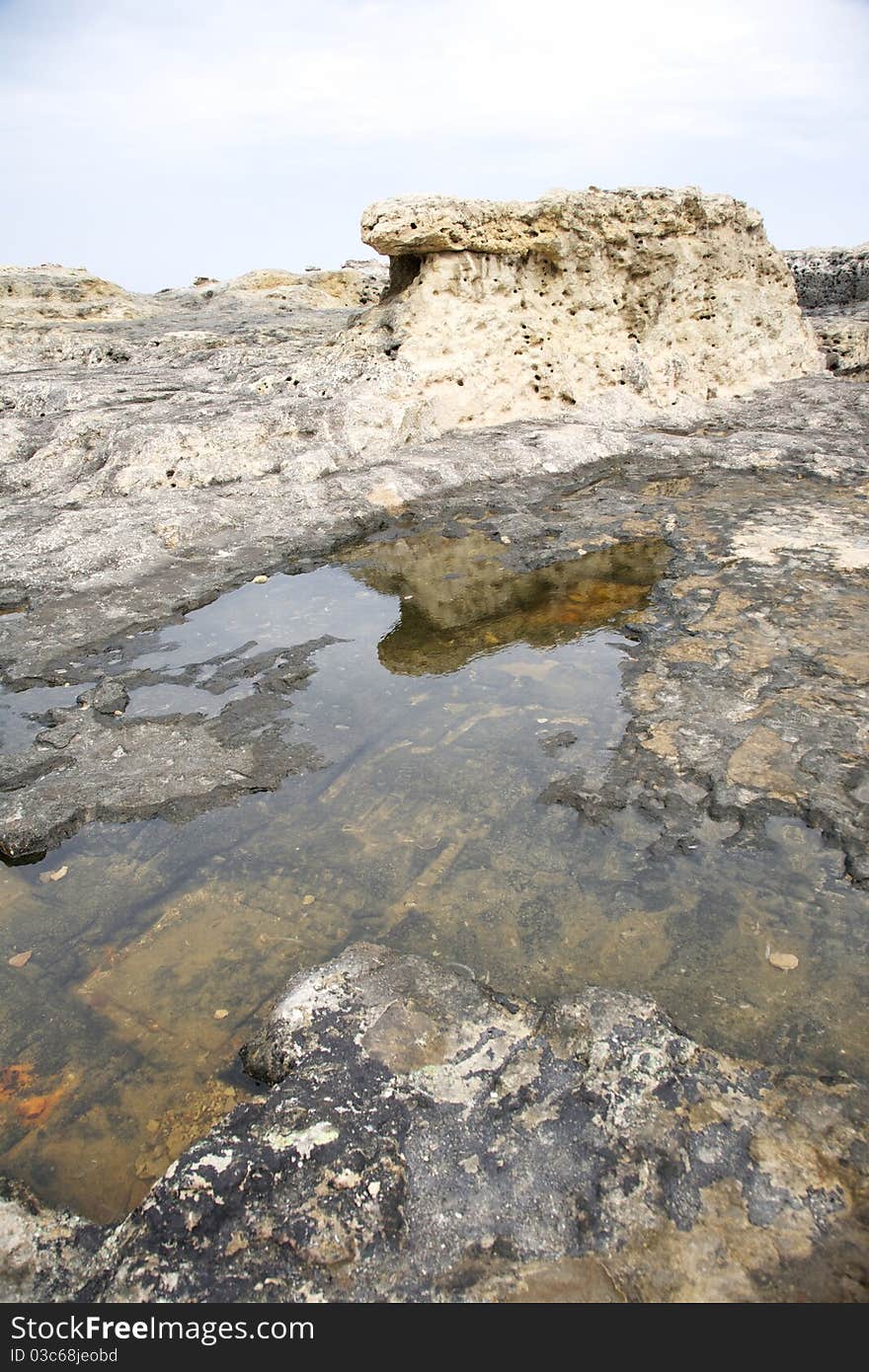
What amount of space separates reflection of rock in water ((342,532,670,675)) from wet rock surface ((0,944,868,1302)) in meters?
2.13

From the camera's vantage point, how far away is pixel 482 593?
4.43m

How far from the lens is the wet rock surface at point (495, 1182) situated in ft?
4.25

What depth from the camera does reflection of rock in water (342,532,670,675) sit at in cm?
386

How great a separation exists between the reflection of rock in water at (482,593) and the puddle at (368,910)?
383 mm

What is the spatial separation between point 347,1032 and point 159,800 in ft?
4.12

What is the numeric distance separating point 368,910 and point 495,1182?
0.94 meters

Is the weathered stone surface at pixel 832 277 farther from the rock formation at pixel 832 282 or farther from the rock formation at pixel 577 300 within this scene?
the rock formation at pixel 577 300

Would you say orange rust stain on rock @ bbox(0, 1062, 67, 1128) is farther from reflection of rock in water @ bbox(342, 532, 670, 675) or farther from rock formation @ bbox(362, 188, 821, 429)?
rock formation @ bbox(362, 188, 821, 429)

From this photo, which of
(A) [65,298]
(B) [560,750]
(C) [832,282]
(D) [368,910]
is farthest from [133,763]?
(C) [832,282]

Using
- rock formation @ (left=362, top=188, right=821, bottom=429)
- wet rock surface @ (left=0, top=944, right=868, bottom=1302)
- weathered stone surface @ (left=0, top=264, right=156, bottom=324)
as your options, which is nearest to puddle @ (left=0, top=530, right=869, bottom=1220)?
wet rock surface @ (left=0, top=944, right=868, bottom=1302)
